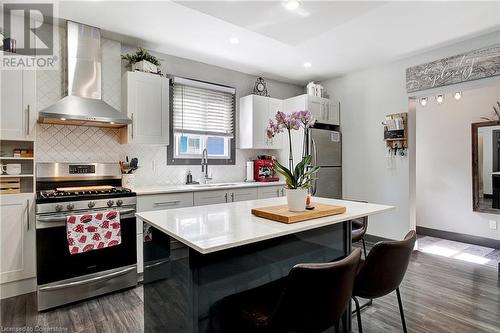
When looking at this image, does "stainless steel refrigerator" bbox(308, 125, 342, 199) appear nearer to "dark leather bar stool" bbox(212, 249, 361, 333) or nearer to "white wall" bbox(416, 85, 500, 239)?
"white wall" bbox(416, 85, 500, 239)

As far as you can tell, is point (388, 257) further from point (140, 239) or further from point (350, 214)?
point (140, 239)

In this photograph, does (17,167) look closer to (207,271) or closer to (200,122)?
(200,122)

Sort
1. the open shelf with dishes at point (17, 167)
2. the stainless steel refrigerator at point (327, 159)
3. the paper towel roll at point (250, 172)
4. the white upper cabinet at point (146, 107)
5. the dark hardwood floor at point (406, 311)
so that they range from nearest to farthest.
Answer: the dark hardwood floor at point (406, 311), the open shelf with dishes at point (17, 167), the white upper cabinet at point (146, 107), the stainless steel refrigerator at point (327, 159), the paper towel roll at point (250, 172)

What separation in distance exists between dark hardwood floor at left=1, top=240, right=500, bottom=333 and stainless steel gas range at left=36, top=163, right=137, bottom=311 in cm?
14

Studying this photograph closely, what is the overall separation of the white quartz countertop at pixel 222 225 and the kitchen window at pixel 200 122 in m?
1.99

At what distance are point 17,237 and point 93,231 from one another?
729 millimetres

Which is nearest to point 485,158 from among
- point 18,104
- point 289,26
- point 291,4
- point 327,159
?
point 327,159

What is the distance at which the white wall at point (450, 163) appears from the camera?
4.20m

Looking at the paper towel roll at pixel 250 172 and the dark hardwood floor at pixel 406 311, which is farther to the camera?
the paper towel roll at pixel 250 172

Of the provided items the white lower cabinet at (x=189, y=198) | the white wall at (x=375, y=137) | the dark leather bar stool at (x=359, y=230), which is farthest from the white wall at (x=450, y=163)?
the white lower cabinet at (x=189, y=198)

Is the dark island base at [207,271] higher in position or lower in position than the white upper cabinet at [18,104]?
lower

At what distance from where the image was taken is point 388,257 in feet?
5.06

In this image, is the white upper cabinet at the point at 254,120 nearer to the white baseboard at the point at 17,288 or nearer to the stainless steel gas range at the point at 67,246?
the stainless steel gas range at the point at 67,246

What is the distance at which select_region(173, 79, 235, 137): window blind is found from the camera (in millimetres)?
3879
